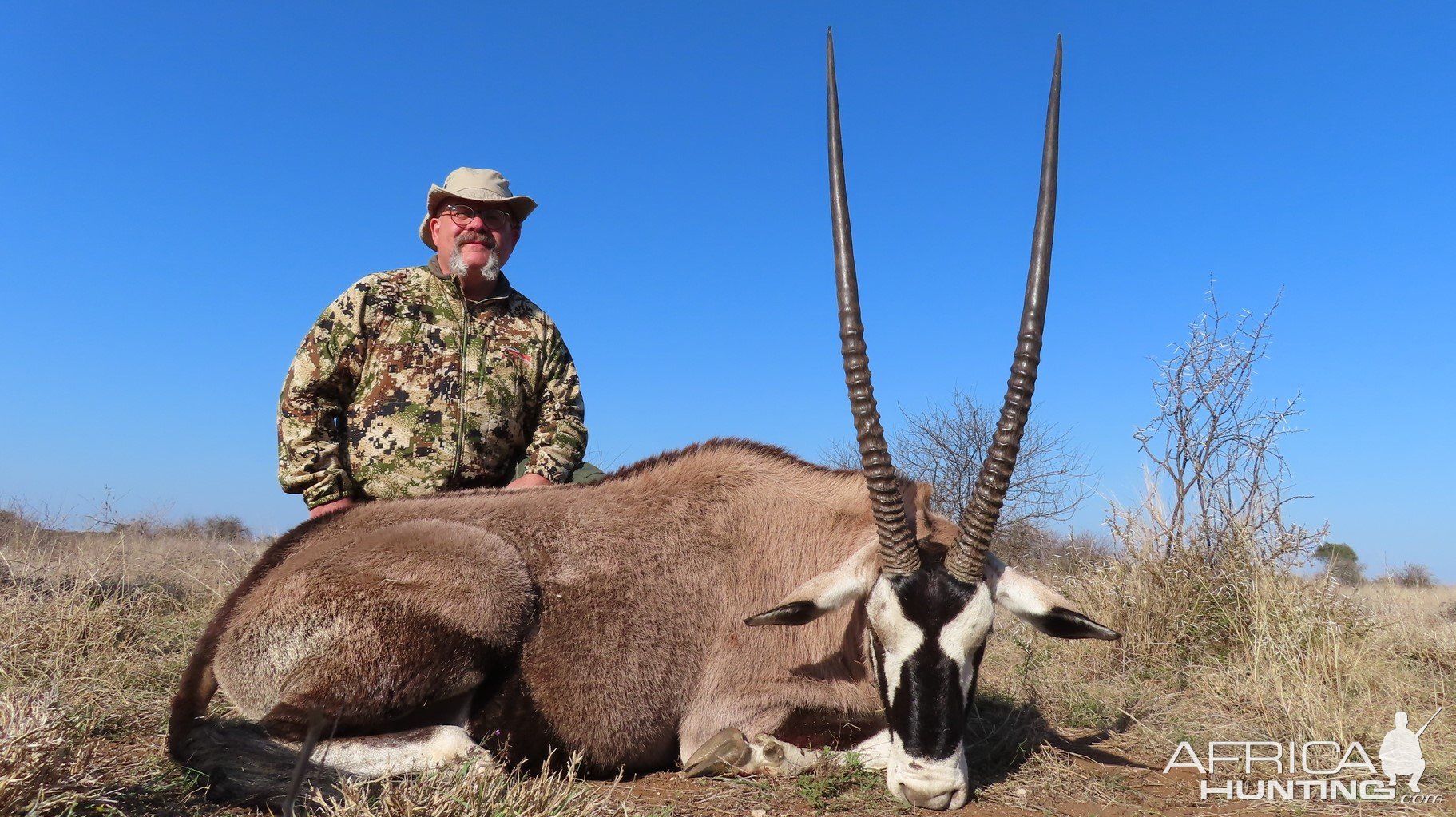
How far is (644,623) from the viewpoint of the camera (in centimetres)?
418

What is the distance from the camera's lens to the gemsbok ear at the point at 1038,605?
3945 millimetres

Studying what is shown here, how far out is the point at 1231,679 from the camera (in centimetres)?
563

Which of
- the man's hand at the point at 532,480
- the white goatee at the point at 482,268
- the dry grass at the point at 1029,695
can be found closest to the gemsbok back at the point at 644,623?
the dry grass at the point at 1029,695

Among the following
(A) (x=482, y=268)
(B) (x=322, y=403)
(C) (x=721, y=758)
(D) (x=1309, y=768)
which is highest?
(A) (x=482, y=268)

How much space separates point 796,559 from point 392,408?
266 cm

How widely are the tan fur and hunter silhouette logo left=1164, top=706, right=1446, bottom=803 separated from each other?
156 cm

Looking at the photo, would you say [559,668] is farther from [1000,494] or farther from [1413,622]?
[1413,622]

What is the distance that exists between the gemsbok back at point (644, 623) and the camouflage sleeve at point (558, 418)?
1.23 m

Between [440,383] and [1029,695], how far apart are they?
395cm

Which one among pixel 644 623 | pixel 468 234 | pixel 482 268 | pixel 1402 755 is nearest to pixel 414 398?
pixel 482 268

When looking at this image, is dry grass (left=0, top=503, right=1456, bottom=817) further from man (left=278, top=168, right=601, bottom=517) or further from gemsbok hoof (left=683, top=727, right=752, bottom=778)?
man (left=278, top=168, right=601, bottom=517)

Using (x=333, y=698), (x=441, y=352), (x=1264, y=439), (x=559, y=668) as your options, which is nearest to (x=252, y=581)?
(x=333, y=698)

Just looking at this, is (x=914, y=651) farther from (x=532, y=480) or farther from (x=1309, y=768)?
(x=532, y=480)

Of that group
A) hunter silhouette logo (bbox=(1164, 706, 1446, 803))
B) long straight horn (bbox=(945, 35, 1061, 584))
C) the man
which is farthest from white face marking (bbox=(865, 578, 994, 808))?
the man
